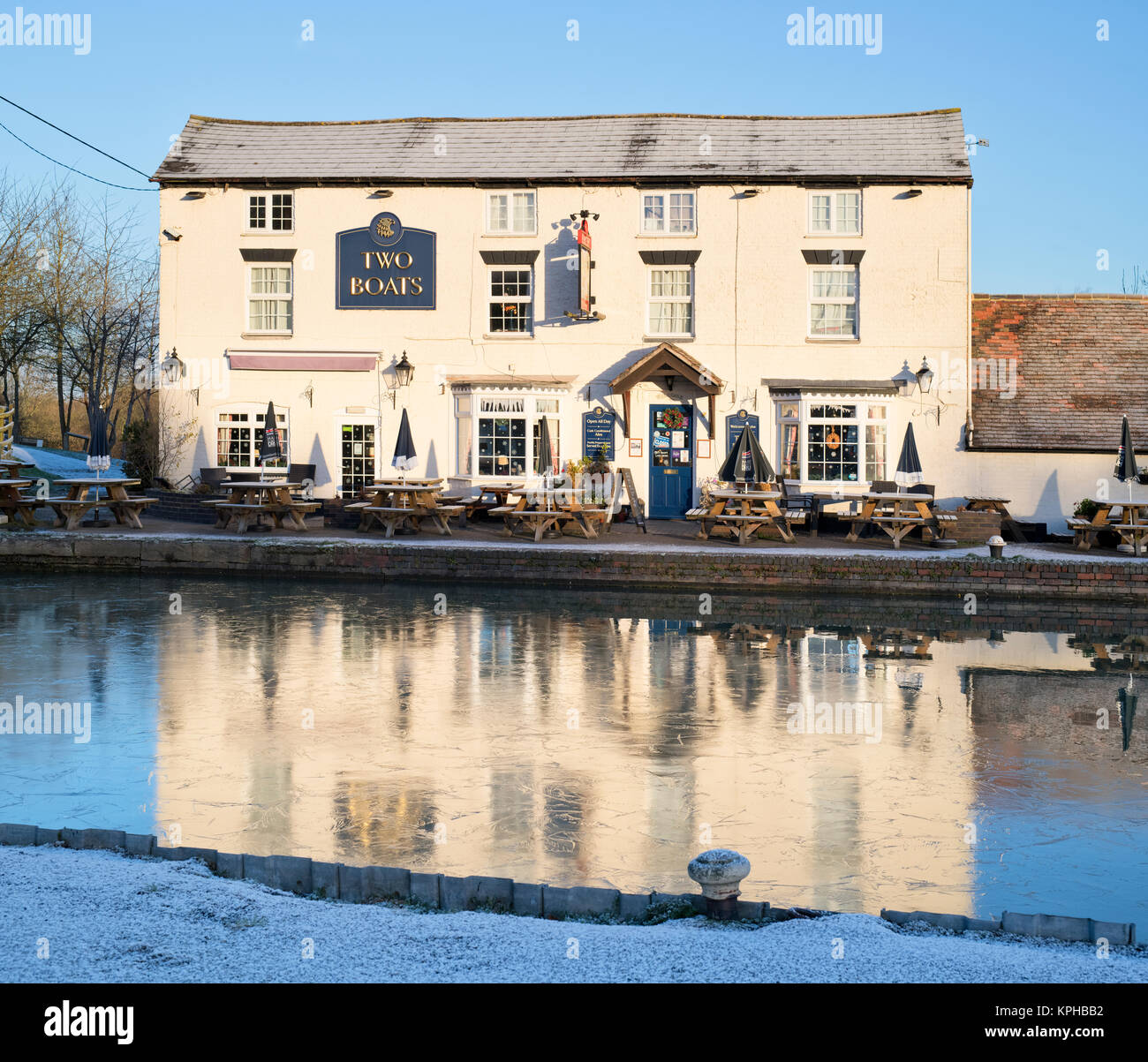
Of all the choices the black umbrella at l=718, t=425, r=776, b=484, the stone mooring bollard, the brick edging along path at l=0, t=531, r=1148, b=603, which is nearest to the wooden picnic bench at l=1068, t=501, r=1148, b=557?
the brick edging along path at l=0, t=531, r=1148, b=603

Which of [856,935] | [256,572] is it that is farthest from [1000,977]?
[256,572]

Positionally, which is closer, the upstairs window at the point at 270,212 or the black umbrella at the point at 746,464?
the black umbrella at the point at 746,464

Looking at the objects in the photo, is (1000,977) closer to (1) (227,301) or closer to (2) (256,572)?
(2) (256,572)

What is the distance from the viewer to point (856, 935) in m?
4.61

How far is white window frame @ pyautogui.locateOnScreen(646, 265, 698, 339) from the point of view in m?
24.1

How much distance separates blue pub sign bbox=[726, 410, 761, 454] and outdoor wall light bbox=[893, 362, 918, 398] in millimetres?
2746

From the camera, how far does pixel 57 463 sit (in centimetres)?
3253

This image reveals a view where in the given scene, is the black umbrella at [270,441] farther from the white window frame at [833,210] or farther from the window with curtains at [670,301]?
the white window frame at [833,210]

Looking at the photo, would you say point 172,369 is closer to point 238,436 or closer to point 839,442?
point 238,436

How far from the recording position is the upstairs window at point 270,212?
25141 mm

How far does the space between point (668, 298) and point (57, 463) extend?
18076 mm

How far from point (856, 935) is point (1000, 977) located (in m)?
0.60

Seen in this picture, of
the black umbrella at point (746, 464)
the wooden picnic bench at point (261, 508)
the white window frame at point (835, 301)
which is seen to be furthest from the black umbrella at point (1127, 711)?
the wooden picnic bench at point (261, 508)

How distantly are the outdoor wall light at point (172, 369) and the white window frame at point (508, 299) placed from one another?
639 centimetres
